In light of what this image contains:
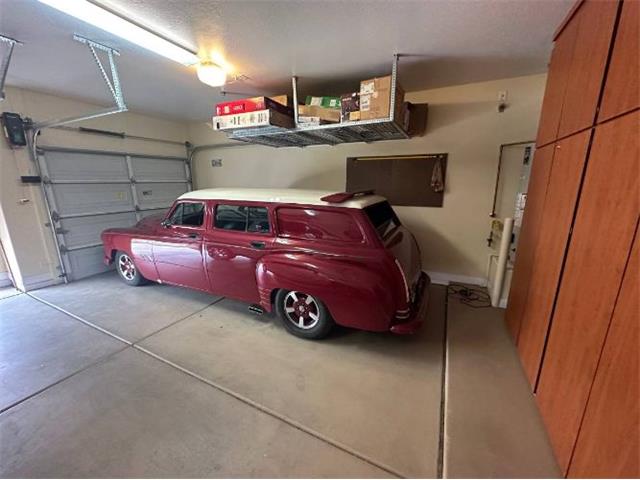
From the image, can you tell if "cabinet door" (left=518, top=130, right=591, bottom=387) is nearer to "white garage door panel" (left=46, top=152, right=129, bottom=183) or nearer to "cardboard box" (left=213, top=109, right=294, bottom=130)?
"cardboard box" (left=213, top=109, right=294, bottom=130)

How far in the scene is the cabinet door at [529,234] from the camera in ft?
7.05

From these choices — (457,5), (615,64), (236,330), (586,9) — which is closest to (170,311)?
(236,330)

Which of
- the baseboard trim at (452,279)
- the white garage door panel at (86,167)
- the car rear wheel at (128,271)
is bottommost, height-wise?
the baseboard trim at (452,279)

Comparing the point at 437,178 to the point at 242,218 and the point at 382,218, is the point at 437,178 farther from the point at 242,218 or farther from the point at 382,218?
the point at 242,218

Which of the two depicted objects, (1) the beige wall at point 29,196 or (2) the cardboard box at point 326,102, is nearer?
(2) the cardboard box at point 326,102

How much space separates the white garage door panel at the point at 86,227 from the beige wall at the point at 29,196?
224 mm

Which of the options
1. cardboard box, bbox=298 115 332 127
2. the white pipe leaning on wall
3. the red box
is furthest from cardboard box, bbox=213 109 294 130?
the white pipe leaning on wall

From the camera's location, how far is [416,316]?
232cm

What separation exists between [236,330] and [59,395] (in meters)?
1.38

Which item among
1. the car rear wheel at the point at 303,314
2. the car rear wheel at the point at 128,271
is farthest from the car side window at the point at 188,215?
the car rear wheel at the point at 303,314

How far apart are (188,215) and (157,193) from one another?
111 inches

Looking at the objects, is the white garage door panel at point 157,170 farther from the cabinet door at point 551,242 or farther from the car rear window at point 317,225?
the cabinet door at point 551,242

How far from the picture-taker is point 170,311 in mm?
3191

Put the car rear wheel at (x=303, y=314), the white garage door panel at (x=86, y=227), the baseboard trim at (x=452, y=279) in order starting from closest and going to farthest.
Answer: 1. the car rear wheel at (x=303, y=314)
2. the baseboard trim at (x=452, y=279)
3. the white garage door panel at (x=86, y=227)
